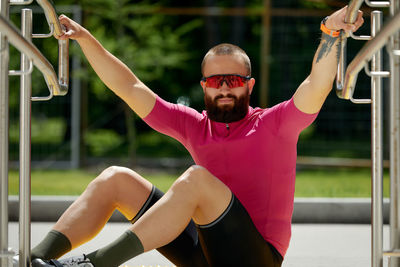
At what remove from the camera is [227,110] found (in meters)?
2.60

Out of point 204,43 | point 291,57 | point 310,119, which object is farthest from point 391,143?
point 204,43

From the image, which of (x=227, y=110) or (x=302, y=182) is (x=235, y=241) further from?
(x=302, y=182)

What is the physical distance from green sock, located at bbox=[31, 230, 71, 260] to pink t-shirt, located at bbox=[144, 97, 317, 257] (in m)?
0.71

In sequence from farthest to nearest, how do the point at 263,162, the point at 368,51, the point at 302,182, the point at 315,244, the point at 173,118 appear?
the point at 302,182, the point at 315,244, the point at 173,118, the point at 263,162, the point at 368,51

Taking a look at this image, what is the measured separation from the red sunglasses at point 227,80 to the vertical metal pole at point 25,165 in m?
0.81

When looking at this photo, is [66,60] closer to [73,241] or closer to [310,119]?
[73,241]

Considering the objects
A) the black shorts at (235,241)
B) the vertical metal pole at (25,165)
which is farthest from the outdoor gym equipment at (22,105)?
the black shorts at (235,241)

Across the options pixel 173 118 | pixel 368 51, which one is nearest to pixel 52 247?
pixel 173 118

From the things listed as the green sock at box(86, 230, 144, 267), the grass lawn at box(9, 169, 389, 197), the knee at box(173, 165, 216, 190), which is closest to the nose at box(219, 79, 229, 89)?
the knee at box(173, 165, 216, 190)

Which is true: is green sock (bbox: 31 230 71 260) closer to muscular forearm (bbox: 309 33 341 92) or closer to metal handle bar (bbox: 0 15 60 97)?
metal handle bar (bbox: 0 15 60 97)

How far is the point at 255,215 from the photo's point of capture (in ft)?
8.20

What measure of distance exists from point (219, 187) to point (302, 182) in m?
5.92

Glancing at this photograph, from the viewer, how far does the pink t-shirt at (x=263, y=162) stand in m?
2.50

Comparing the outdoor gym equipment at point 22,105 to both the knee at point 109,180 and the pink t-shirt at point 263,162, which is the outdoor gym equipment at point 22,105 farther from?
the pink t-shirt at point 263,162
